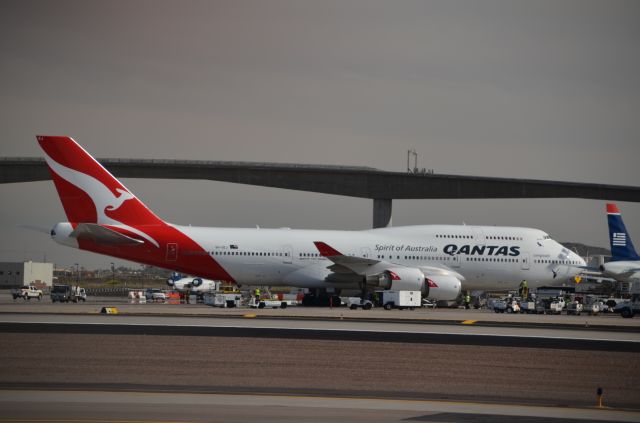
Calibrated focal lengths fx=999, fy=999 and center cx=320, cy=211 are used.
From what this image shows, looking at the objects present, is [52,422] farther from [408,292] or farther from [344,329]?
[408,292]

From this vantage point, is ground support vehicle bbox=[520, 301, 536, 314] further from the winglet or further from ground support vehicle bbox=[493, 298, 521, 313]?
the winglet

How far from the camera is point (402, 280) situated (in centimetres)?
5981

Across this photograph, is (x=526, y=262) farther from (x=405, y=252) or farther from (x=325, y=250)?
(x=325, y=250)

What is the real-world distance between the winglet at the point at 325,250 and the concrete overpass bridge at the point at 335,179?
2898 cm

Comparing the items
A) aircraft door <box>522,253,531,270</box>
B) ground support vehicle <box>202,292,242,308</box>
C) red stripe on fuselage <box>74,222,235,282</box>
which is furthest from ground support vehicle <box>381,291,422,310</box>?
aircraft door <box>522,253,531,270</box>

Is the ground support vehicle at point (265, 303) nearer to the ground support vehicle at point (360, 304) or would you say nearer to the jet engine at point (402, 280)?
the ground support vehicle at point (360, 304)

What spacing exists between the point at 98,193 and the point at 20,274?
63.4m

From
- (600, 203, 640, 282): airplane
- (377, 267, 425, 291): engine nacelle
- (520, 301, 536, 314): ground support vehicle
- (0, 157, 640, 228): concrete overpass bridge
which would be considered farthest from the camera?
(0, 157, 640, 228): concrete overpass bridge

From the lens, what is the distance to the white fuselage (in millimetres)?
61500

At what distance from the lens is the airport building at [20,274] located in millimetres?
116981

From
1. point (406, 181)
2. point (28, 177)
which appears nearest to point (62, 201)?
point (28, 177)

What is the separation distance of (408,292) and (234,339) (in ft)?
85.2

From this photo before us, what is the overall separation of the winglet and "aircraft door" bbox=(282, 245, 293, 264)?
179cm

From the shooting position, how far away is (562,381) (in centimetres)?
2605
